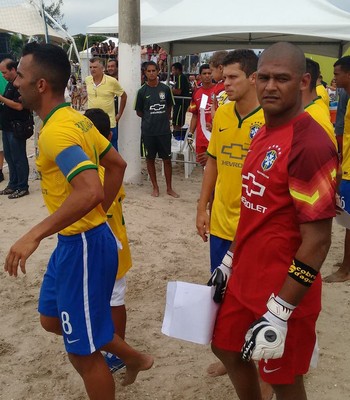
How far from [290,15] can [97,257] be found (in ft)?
24.2

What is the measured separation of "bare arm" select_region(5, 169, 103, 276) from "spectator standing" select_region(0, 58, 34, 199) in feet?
18.8

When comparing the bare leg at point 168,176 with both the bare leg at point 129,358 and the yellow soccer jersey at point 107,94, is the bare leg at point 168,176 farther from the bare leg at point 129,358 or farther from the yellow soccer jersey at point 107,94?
the bare leg at point 129,358

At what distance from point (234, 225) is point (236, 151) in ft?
1.64

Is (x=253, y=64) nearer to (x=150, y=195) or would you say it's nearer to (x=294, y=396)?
(x=294, y=396)

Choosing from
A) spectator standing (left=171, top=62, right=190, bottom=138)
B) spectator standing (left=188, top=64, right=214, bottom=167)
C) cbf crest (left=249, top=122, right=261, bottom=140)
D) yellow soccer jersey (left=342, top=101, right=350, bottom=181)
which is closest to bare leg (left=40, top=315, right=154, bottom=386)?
cbf crest (left=249, top=122, right=261, bottom=140)

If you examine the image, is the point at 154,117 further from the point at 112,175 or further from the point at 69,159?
the point at 69,159

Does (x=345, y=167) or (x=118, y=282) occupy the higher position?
(x=345, y=167)

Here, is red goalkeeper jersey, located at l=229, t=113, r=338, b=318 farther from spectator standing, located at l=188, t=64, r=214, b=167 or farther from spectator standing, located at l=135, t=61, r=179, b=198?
spectator standing, located at l=135, t=61, r=179, b=198

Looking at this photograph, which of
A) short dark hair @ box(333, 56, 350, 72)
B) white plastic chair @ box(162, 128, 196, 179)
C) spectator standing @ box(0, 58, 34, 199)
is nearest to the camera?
short dark hair @ box(333, 56, 350, 72)

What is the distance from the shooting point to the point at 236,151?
331 centimetres

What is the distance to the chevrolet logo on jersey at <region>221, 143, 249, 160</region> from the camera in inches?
129

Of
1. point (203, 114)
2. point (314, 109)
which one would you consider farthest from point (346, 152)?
point (203, 114)

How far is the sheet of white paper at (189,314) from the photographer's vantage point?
2494 mm

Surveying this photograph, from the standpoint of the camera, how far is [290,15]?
8555 millimetres
